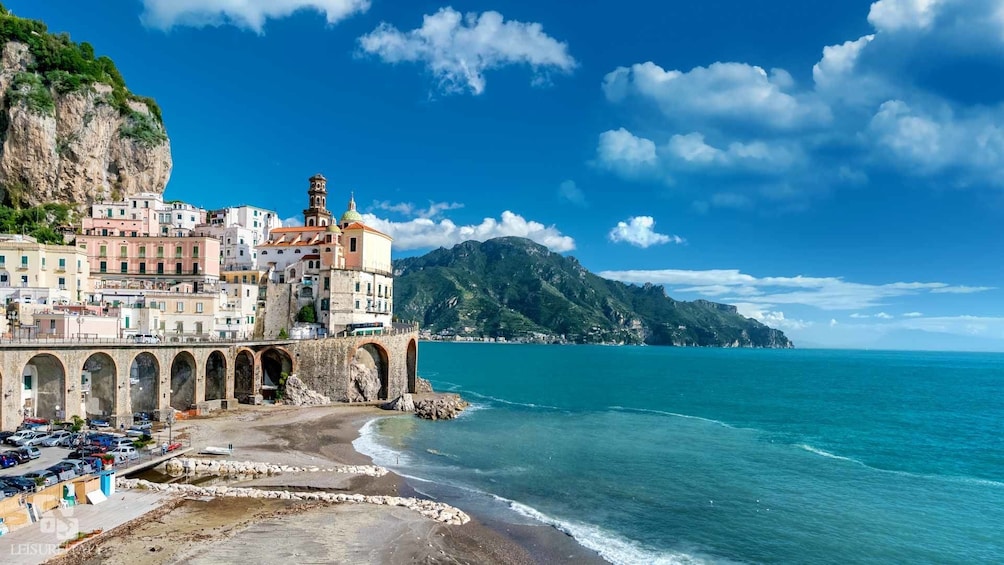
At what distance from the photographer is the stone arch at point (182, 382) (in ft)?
214

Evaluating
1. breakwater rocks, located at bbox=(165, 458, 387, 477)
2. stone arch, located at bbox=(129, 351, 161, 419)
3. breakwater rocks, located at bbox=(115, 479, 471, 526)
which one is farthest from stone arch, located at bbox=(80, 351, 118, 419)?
breakwater rocks, located at bbox=(115, 479, 471, 526)

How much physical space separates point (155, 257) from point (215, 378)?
28.6 metres

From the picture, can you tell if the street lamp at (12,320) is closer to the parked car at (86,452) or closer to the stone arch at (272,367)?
the parked car at (86,452)

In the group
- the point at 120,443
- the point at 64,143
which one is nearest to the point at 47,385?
the point at 120,443

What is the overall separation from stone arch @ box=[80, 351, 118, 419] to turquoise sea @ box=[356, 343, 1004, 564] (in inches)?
977

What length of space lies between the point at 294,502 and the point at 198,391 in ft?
114

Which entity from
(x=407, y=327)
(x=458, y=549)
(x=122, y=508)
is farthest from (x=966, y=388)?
(x=122, y=508)

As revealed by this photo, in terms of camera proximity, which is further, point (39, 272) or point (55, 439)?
point (39, 272)

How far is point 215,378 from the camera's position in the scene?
70.1 m

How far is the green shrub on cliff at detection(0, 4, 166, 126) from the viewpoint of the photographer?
9669cm

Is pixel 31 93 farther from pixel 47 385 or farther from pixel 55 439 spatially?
pixel 55 439

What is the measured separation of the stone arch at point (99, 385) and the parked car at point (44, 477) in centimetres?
2346

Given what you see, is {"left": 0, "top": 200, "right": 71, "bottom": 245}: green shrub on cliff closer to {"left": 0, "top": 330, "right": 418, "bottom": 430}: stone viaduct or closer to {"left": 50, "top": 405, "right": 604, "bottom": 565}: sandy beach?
{"left": 0, "top": 330, "right": 418, "bottom": 430}: stone viaduct

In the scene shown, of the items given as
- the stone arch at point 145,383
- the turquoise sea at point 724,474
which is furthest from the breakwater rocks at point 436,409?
the stone arch at point 145,383
